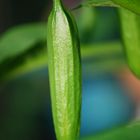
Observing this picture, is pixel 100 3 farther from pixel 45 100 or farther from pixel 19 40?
pixel 45 100

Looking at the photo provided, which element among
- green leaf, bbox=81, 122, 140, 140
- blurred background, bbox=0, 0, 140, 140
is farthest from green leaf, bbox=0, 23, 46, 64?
blurred background, bbox=0, 0, 140, 140

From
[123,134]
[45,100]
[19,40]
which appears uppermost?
[19,40]

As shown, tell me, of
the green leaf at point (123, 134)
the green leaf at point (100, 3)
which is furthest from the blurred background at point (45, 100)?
the green leaf at point (100, 3)

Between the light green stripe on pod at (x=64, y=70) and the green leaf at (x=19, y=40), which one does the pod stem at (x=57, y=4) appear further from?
the green leaf at (x=19, y=40)

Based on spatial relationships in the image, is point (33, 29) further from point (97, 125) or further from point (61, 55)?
point (97, 125)

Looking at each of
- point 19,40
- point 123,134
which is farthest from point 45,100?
point 123,134
